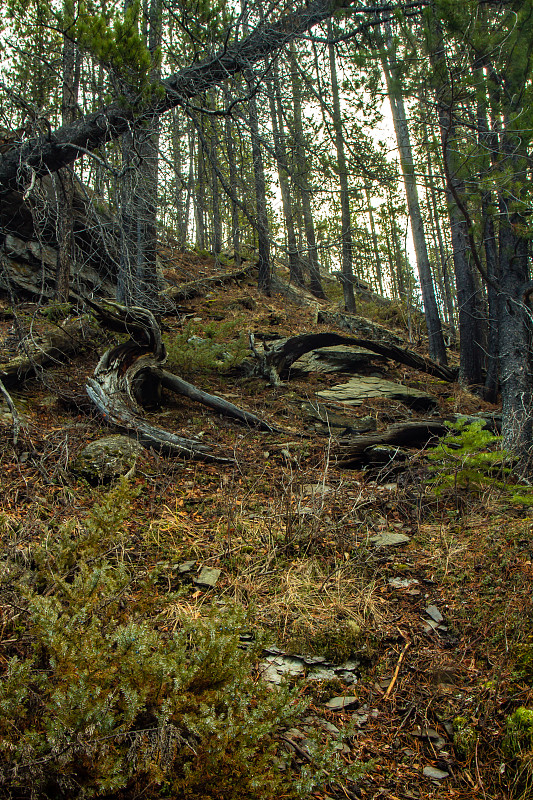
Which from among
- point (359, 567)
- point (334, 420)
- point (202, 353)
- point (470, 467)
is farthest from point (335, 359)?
point (359, 567)

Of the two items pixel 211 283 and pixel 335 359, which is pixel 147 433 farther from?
pixel 211 283

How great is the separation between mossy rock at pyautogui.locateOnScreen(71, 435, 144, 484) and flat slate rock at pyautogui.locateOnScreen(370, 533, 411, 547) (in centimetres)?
206

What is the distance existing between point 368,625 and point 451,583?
2.16 ft

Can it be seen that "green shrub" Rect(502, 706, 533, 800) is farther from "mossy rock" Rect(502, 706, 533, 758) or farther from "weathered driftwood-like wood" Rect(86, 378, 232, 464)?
"weathered driftwood-like wood" Rect(86, 378, 232, 464)

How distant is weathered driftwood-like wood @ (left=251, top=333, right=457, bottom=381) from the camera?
309 inches

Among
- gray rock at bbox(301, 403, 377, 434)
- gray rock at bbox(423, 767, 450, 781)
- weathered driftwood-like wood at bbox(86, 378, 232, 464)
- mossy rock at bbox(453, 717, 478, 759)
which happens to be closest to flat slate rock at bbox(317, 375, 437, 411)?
gray rock at bbox(301, 403, 377, 434)

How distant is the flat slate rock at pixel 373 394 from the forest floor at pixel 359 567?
1.83m

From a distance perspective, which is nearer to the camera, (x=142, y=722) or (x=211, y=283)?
(x=142, y=722)

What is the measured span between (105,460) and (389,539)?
2485mm

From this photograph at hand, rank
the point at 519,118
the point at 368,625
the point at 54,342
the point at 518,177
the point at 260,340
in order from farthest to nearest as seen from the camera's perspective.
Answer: the point at 260,340 < the point at 54,342 < the point at 518,177 < the point at 519,118 < the point at 368,625

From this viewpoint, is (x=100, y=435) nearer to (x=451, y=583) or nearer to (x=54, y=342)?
(x=54, y=342)

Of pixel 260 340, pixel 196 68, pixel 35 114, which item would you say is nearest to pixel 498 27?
pixel 196 68

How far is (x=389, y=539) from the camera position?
11.5ft

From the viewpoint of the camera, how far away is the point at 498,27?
16.5 feet
